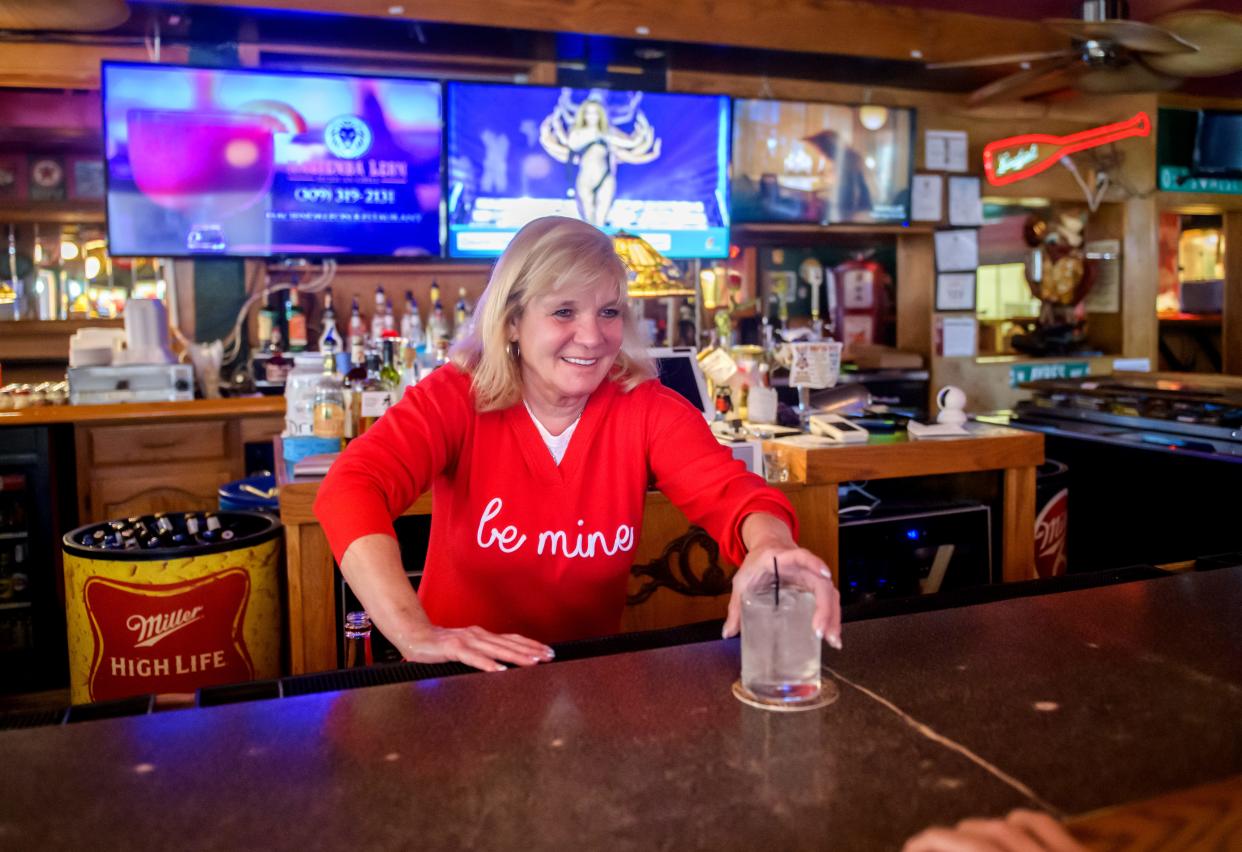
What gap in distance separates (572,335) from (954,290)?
4.92 meters

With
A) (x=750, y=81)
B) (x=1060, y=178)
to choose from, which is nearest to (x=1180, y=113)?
(x=1060, y=178)

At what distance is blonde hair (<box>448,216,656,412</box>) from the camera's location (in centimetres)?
186

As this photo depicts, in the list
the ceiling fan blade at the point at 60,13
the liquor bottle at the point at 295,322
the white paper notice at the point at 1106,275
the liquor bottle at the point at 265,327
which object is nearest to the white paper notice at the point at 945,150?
the white paper notice at the point at 1106,275

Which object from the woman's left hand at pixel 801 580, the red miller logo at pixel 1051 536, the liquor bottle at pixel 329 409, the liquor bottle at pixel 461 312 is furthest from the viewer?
the liquor bottle at pixel 461 312

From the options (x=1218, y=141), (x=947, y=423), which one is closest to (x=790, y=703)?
(x=947, y=423)

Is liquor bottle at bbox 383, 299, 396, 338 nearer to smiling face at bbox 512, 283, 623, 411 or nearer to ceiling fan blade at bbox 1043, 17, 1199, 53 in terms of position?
ceiling fan blade at bbox 1043, 17, 1199, 53

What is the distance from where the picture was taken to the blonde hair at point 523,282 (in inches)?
73.3

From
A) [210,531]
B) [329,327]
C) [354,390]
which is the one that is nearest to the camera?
[210,531]

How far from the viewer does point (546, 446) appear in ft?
6.37

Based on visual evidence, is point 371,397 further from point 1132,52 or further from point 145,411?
point 1132,52

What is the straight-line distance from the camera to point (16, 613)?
162 inches

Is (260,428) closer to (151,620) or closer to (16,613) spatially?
(16,613)

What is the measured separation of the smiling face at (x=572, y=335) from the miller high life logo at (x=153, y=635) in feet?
3.66

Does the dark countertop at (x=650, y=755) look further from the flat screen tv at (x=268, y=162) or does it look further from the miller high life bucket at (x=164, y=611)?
the flat screen tv at (x=268, y=162)
